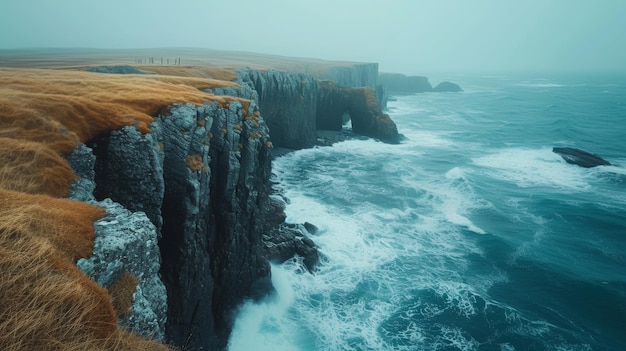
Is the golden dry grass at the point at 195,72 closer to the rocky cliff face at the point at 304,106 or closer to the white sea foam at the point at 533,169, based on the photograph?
the rocky cliff face at the point at 304,106

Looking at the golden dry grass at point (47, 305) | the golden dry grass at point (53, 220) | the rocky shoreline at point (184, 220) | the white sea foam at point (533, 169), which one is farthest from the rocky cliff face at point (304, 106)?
the golden dry grass at point (47, 305)

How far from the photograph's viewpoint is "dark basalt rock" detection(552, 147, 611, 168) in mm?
61875

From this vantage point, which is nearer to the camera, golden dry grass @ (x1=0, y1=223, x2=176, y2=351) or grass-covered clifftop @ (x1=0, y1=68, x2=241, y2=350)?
golden dry grass @ (x1=0, y1=223, x2=176, y2=351)

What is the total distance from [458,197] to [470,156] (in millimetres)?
25426

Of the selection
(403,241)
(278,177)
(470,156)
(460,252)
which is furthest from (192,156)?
(470,156)

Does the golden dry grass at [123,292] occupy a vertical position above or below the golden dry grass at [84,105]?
below

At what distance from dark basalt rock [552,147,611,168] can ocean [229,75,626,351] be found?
4.46ft

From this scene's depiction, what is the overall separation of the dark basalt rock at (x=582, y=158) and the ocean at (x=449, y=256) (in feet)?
4.46

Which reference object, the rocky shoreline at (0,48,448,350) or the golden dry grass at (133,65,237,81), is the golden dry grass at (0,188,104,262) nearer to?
the rocky shoreline at (0,48,448,350)

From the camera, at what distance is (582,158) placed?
6344cm

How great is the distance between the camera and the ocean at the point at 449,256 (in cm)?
2459

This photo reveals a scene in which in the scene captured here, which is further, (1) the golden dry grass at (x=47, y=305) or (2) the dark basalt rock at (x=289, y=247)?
(2) the dark basalt rock at (x=289, y=247)

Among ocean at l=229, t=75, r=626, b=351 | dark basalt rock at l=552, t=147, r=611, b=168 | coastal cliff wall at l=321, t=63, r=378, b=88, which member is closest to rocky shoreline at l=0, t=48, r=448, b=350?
ocean at l=229, t=75, r=626, b=351

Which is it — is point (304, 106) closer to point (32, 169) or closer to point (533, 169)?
point (533, 169)
